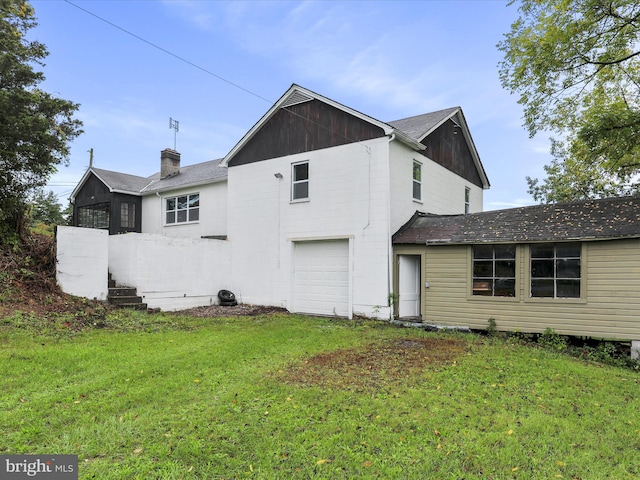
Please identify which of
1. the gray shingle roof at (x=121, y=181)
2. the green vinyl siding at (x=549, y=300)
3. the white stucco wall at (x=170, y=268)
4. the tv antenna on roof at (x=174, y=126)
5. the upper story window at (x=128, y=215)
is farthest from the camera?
the tv antenna on roof at (x=174, y=126)

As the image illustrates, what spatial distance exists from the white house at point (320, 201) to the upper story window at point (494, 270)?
2.46m

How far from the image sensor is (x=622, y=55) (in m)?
11.5

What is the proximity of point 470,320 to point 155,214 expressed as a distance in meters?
16.0

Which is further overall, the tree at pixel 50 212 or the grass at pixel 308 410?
the tree at pixel 50 212

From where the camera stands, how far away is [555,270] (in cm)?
955

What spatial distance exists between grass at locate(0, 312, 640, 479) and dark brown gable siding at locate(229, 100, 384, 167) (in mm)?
7441

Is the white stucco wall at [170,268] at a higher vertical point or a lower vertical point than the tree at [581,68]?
lower

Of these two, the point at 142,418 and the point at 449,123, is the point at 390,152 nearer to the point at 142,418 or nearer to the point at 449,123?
the point at 449,123

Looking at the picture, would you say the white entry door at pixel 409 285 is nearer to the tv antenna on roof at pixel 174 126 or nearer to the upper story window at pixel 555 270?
the upper story window at pixel 555 270

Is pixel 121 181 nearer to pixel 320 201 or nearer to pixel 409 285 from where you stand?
pixel 320 201

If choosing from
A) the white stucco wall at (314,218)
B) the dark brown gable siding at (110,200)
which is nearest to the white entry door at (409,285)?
the white stucco wall at (314,218)

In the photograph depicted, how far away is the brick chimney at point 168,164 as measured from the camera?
20.4 meters

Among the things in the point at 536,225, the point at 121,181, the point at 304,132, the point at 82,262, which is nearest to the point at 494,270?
the point at 536,225

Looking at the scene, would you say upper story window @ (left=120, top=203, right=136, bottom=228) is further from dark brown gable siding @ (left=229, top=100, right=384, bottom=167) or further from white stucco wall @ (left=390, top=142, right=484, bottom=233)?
white stucco wall @ (left=390, top=142, right=484, bottom=233)
